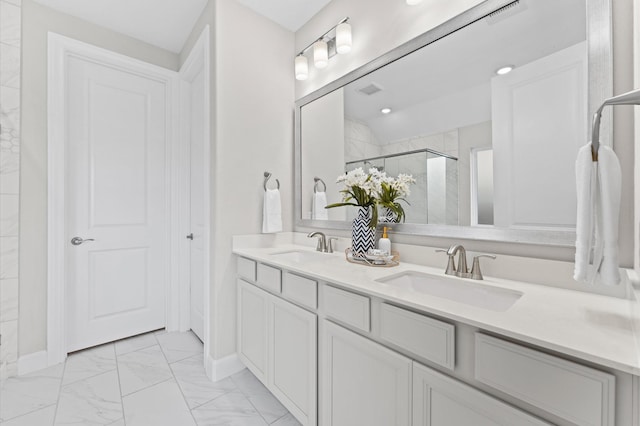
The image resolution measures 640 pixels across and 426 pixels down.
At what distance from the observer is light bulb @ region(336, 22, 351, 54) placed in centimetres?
169

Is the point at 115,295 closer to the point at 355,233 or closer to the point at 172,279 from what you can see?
the point at 172,279

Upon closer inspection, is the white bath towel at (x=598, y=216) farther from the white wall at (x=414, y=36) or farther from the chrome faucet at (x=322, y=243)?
the chrome faucet at (x=322, y=243)

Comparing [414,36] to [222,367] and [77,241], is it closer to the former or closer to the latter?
[222,367]

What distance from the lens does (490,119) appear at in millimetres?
1162

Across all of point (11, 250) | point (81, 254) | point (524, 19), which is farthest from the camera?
point (81, 254)

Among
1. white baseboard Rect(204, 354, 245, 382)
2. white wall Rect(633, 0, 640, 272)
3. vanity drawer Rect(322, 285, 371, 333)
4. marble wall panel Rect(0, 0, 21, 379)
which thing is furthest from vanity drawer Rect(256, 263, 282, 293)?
marble wall panel Rect(0, 0, 21, 379)

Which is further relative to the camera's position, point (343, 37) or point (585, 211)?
point (343, 37)

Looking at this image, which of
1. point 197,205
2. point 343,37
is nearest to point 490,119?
point 343,37

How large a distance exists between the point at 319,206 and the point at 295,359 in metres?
1.04

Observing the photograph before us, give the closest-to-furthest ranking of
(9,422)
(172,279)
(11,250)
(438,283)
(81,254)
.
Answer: (438,283), (9,422), (11,250), (81,254), (172,279)

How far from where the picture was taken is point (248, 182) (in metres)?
1.98

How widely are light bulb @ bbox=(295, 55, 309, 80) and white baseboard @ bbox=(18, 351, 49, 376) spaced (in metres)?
2.71

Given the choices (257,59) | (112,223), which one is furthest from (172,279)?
(257,59)

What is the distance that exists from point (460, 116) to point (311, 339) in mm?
1229
